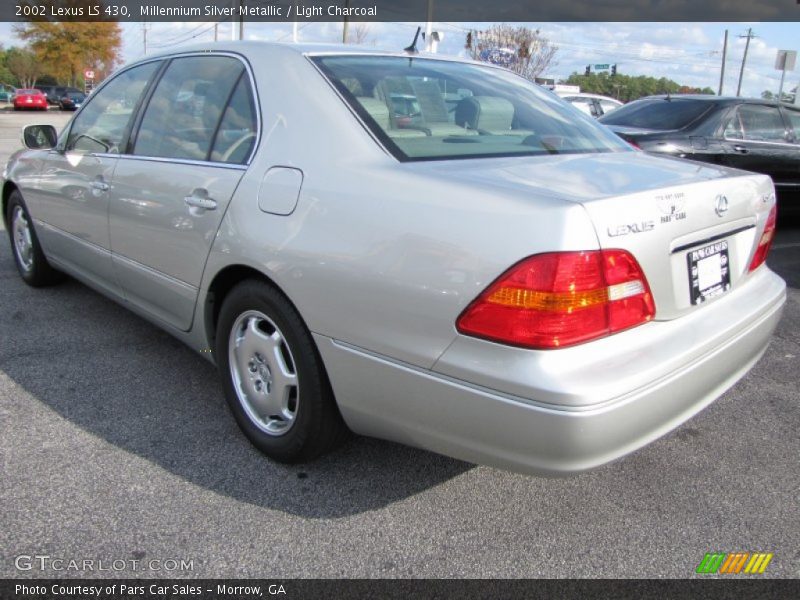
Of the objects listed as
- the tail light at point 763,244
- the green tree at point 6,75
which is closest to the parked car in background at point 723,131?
the tail light at point 763,244

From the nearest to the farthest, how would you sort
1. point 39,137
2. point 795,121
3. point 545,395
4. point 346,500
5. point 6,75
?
point 545,395
point 346,500
point 39,137
point 795,121
point 6,75

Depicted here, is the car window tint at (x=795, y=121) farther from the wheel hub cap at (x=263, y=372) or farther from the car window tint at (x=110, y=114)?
the wheel hub cap at (x=263, y=372)

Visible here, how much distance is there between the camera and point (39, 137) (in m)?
4.35

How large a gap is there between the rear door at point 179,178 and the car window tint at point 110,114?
19 cm

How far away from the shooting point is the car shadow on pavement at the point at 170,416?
2.49 metres

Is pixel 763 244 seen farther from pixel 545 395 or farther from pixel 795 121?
pixel 795 121

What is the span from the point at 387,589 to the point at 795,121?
7996 millimetres

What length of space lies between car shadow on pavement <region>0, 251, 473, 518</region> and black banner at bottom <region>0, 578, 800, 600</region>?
0.37m

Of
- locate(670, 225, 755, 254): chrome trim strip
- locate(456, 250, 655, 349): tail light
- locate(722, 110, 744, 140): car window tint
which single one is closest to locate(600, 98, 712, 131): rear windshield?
locate(722, 110, 744, 140): car window tint

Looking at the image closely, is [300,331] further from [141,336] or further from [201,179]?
[141,336]

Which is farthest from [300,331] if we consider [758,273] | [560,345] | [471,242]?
[758,273]

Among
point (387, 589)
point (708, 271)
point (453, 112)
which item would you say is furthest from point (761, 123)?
point (387, 589)

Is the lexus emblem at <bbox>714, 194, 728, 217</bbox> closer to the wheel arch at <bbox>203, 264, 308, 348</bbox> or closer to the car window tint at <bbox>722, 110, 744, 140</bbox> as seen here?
the wheel arch at <bbox>203, 264, 308, 348</bbox>

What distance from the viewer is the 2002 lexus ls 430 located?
5.96ft
